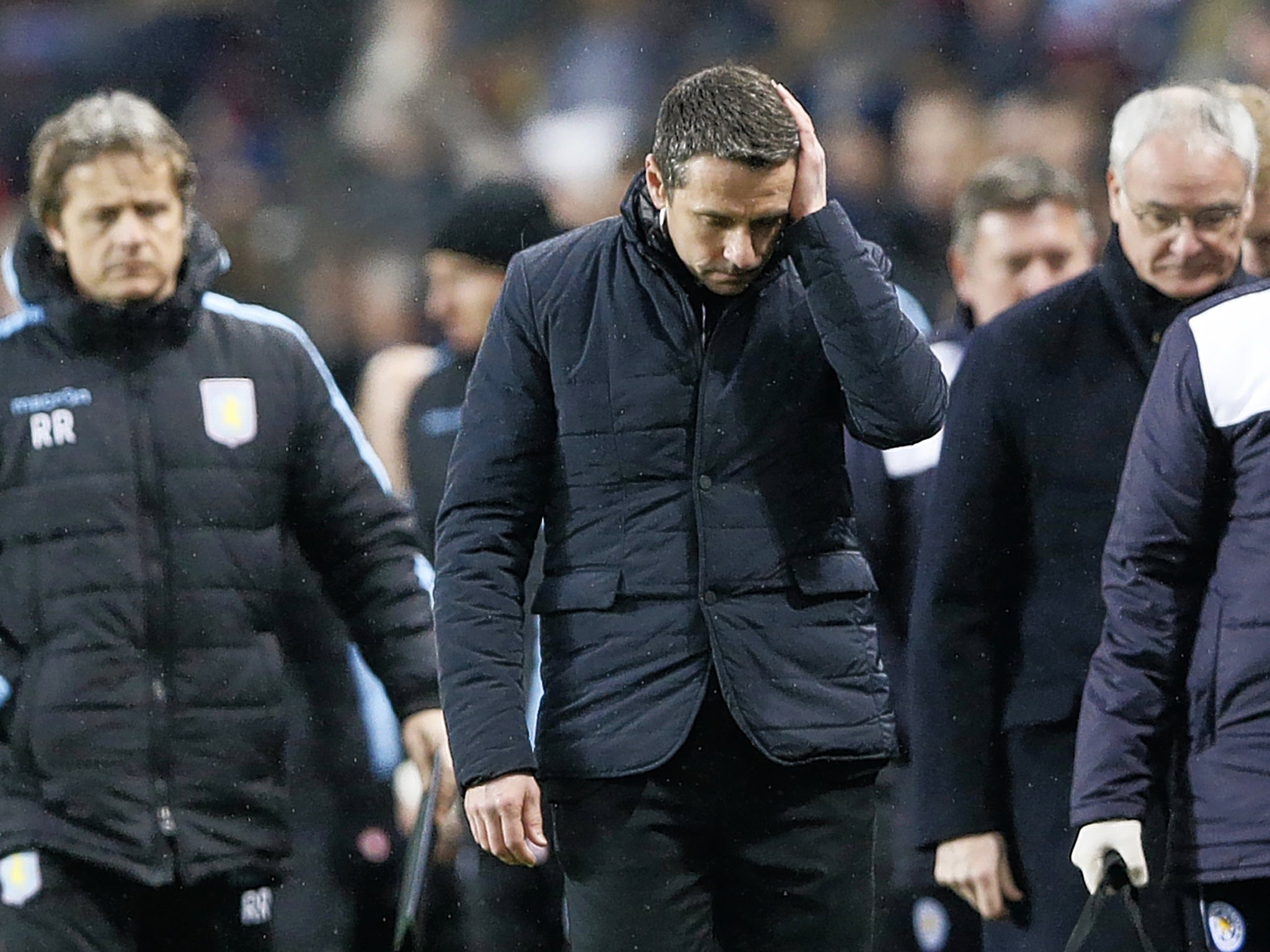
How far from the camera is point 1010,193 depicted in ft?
11.8

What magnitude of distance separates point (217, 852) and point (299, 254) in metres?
1.26

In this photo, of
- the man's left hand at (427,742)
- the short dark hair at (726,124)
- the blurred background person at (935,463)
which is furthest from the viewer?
the blurred background person at (935,463)

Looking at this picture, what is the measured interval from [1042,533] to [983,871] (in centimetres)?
44

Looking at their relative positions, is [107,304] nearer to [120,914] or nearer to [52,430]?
[52,430]

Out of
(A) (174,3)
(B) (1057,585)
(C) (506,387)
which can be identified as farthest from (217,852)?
(A) (174,3)

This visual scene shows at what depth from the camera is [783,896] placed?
2268mm

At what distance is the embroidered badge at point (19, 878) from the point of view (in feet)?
9.52

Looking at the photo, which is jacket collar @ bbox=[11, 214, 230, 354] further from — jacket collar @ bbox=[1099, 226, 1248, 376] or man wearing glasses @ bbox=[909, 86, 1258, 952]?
jacket collar @ bbox=[1099, 226, 1248, 376]

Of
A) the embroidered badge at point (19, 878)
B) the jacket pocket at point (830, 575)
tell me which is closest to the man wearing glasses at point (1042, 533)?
the jacket pocket at point (830, 575)

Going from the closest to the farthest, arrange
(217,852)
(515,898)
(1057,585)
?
(1057,585)
(217,852)
(515,898)

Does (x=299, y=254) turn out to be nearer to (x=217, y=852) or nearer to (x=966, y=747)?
(x=217, y=852)

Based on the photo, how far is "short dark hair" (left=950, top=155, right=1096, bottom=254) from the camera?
3596mm

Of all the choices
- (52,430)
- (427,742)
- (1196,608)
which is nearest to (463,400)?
(427,742)

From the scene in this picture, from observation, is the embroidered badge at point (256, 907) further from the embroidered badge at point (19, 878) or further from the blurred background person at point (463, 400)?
the blurred background person at point (463, 400)
